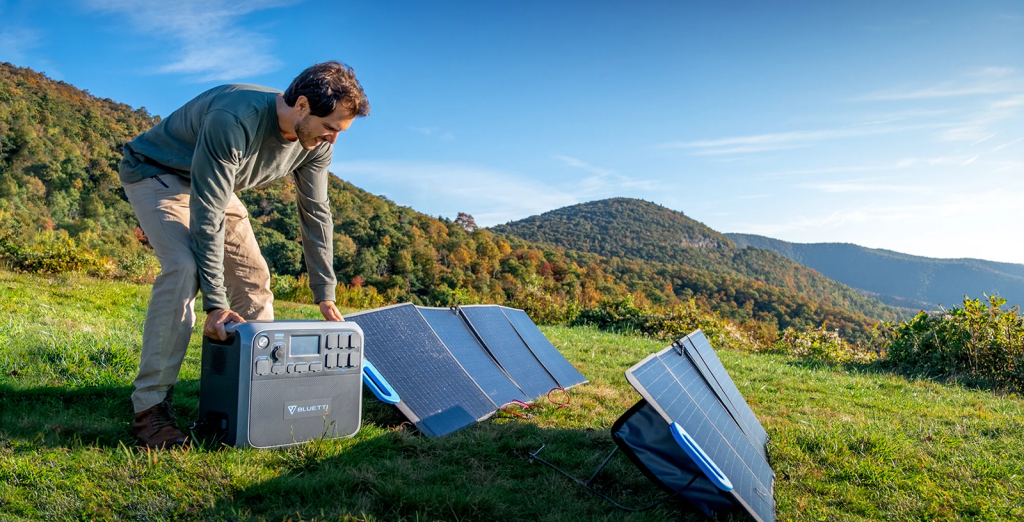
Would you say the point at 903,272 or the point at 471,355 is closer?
the point at 471,355

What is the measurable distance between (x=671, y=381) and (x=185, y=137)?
247 cm

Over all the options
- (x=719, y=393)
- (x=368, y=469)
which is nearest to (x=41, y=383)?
(x=368, y=469)

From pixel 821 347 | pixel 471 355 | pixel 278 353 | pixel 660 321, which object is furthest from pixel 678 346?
pixel 660 321

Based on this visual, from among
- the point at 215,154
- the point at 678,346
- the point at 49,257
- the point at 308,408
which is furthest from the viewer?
the point at 49,257

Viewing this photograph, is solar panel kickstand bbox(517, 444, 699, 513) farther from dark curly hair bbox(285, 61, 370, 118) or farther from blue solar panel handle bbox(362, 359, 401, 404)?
dark curly hair bbox(285, 61, 370, 118)

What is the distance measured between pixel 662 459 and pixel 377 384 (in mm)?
1489

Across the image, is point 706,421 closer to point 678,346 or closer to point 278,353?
point 678,346

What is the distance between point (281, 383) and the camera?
2.62 metres

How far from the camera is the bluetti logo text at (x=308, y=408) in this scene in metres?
2.69

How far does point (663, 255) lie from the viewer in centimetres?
7906

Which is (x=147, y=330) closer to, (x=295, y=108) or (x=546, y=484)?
(x=295, y=108)

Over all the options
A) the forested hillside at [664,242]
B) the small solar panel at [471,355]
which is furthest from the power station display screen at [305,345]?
the forested hillside at [664,242]

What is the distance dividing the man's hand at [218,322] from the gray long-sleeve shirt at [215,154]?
5 centimetres

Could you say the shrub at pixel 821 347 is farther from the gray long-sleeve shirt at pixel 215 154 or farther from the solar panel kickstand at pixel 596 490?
the gray long-sleeve shirt at pixel 215 154
